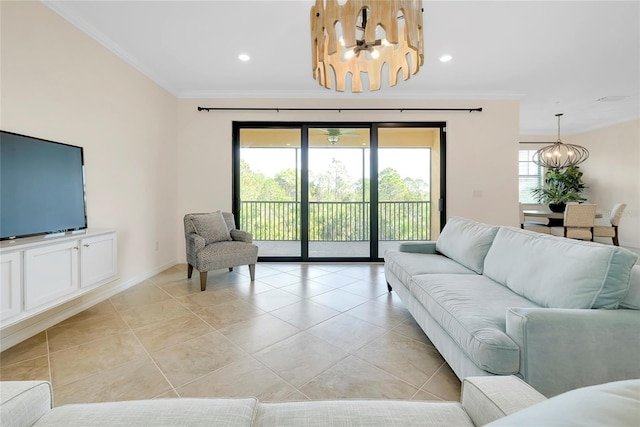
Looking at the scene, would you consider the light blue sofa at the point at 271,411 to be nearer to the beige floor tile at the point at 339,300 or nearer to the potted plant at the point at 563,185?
the beige floor tile at the point at 339,300

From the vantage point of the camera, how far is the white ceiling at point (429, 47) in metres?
2.47

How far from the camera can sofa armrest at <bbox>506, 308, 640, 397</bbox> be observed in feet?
3.94

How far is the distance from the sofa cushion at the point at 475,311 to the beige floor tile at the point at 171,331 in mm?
1735

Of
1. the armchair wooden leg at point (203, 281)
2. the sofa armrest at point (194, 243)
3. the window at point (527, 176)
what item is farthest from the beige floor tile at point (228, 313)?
the window at point (527, 176)

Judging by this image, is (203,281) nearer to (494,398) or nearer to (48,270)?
(48,270)

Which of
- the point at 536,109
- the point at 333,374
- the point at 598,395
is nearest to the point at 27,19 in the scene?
the point at 333,374

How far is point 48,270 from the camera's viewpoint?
192 centimetres

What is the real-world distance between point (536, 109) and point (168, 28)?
5984 mm

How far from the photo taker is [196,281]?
349 cm

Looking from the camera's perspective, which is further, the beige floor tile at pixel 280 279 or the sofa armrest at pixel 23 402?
the beige floor tile at pixel 280 279

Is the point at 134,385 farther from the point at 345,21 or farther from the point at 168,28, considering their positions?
the point at 168,28

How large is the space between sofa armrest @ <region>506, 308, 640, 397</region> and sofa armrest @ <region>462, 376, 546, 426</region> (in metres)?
0.55

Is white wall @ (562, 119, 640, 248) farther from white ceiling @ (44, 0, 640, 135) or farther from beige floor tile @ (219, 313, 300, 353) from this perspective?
beige floor tile @ (219, 313, 300, 353)

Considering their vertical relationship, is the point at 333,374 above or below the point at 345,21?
below
